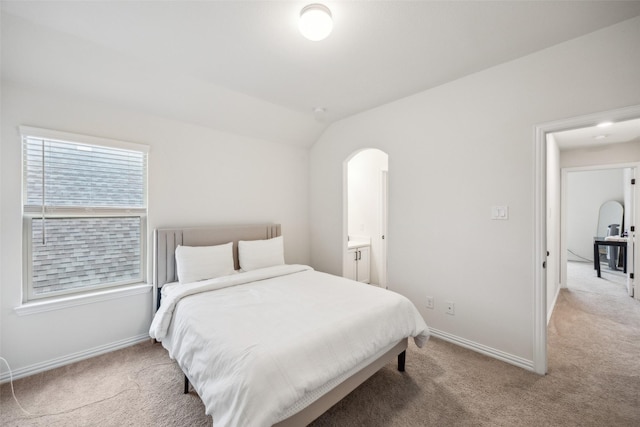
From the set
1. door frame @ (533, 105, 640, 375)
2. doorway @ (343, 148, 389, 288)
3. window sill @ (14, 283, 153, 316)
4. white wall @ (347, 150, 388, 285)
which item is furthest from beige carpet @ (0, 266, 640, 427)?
white wall @ (347, 150, 388, 285)

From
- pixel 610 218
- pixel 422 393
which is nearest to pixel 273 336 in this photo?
pixel 422 393

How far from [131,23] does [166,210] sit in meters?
1.70

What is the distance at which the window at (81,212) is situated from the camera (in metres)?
2.20

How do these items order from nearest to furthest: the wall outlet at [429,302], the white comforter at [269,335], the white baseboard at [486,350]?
the white comforter at [269,335] → the white baseboard at [486,350] → the wall outlet at [429,302]

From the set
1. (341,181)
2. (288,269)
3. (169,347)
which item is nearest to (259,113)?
(341,181)

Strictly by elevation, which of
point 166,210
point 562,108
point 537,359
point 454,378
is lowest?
point 454,378

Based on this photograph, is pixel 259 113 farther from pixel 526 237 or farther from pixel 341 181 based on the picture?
pixel 526 237

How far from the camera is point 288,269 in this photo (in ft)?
9.69

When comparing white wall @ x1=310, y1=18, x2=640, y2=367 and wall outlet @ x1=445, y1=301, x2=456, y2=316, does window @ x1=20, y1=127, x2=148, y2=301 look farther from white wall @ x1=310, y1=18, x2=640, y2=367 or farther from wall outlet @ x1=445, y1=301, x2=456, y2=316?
wall outlet @ x1=445, y1=301, x2=456, y2=316

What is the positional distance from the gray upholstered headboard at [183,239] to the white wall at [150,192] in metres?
0.14

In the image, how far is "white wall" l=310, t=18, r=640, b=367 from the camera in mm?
1917

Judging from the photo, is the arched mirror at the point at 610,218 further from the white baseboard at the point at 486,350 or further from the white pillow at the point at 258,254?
the white pillow at the point at 258,254

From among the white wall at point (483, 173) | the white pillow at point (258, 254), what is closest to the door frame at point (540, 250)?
the white wall at point (483, 173)

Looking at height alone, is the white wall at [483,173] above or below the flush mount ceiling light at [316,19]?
below
